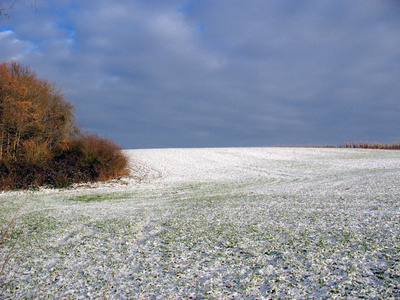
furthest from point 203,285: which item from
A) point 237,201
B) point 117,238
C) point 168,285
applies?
point 237,201

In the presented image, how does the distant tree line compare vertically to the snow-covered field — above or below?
above

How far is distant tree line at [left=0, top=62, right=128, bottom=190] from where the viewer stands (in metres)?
11.6

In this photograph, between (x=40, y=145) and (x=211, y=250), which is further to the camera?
(x=40, y=145)

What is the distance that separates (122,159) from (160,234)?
10.1 metres

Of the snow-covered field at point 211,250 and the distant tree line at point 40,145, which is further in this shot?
the distant tree line at point 40,145

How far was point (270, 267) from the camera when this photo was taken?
2986mm

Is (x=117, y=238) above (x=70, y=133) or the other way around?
the other way around

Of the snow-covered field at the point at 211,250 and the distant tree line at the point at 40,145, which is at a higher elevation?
the distant tree line at the point at 40,145

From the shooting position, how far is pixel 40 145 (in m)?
12.7

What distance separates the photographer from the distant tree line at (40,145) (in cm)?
1160

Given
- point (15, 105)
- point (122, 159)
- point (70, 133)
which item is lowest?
point (122, 159)

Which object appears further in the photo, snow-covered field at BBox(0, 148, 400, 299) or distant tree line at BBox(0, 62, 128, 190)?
distant tree line at BBox(0, 62, 128, 190)

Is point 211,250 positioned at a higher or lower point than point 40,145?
A: lower

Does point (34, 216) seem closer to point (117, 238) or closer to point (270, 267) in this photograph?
point (117, 238)
